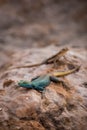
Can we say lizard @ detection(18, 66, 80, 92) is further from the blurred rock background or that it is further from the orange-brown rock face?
the blurred rock background

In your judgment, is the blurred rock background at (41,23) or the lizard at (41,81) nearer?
the lizard at (41,81)

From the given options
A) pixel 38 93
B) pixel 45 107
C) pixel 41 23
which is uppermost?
pixel 41 23

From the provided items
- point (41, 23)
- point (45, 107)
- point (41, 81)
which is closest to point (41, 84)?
point (41, 81)

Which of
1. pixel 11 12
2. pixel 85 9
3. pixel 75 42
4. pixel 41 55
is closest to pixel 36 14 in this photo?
pixel 11 12

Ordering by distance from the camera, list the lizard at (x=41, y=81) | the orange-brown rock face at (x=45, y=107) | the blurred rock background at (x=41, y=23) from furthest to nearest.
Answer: the blurred rock background at (x=41, y=23)
the lizard at (x=41, y=81)
the orange-brown rock face at (x=45, y=107)

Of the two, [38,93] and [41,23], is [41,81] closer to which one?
[38,93]

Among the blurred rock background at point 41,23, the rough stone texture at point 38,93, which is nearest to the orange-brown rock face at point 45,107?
the rough stone texture at point 38,93

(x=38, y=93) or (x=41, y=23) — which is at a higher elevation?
(x=41, y=23)

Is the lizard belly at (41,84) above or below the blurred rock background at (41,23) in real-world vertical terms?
below

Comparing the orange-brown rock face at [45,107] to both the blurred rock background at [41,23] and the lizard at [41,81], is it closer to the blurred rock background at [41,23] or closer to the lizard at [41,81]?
the lizard at [41,81]

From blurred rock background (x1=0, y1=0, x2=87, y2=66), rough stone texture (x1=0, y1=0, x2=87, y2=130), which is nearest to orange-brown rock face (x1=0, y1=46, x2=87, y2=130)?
rough stone texture (x1=0, y1=0, x2=87, y2=130)

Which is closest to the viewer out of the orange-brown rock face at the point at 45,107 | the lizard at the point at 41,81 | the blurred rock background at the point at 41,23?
the orange-brown rock face at the point at 45,107
